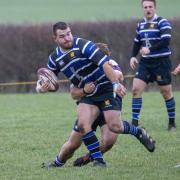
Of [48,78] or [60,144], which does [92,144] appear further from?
[60,144]

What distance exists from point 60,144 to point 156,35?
2488 mm

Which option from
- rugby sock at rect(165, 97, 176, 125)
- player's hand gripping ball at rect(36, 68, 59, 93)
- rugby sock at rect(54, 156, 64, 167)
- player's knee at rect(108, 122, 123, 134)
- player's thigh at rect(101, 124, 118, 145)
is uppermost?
player's hand gripping ball at rect(36, 68, 59, 93)

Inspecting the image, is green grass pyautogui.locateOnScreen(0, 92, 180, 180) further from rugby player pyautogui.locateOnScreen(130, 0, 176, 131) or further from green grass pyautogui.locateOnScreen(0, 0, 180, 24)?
green grass pyautogui.locateOnScreen(0, 0, 180, 24)

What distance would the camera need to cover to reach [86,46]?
8.99m

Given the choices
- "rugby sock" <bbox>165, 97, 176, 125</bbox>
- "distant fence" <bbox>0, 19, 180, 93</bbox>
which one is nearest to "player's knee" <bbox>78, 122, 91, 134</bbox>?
"rugby sock" <bbox>165, 97, 176, 125</bbox>

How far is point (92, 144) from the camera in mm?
9117

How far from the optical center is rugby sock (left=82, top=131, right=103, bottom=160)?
9.09 meters

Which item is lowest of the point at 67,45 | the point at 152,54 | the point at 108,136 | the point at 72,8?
the point at 72,8

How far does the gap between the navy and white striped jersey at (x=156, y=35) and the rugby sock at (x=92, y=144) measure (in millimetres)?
3849

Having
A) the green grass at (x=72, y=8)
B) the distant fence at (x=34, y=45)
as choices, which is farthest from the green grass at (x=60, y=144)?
the green grass at (x=72, y=8)

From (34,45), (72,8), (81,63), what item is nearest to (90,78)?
(81,63)

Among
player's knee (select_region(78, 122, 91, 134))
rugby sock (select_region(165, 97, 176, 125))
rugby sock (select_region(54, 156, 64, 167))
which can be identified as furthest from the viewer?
rugby sock (select_region(165, 97, 176, 125))

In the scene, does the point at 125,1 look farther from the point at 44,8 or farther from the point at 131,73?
the point at 131,73

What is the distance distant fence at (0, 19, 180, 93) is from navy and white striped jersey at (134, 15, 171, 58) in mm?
12656
